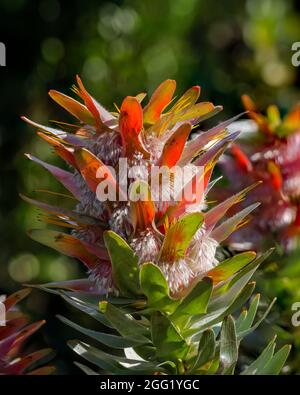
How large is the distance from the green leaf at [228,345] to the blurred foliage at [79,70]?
1272 mm

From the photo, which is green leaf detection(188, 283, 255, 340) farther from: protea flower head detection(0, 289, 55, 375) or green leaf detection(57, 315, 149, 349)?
protea flower head detection(0, 289, 55, 375)

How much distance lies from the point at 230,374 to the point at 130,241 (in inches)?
5.8

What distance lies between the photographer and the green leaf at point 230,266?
2.23 ft

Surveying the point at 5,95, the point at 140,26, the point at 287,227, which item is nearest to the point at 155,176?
the point at 287,227

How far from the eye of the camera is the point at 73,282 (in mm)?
718

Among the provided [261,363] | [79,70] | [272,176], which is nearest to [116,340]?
[261,363]

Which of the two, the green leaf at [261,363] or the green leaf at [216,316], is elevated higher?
the green leaf at [216,316]

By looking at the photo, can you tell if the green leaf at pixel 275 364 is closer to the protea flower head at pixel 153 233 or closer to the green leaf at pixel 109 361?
the protea flower head at pixel 153 233

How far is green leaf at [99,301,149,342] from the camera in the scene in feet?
2.18

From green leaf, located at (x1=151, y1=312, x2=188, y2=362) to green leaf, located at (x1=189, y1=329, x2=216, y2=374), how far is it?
0.02 metres

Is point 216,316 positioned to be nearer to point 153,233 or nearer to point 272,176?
point 153,233

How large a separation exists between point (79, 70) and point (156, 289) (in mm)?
→ 1489

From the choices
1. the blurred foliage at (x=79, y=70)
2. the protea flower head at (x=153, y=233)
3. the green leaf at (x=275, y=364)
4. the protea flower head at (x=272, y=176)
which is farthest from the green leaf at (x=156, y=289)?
the blurred foliage at (x=79, y=70)

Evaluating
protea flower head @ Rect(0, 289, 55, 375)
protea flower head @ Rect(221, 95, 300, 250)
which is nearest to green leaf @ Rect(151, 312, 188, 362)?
protea flower head @ Rect(0, 289, 55, 375)
